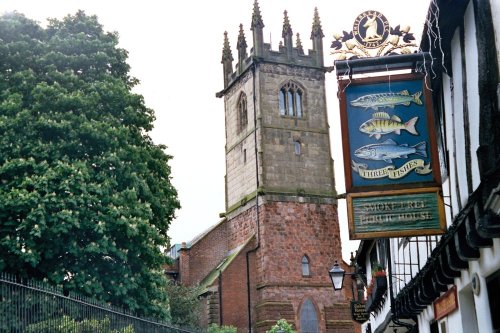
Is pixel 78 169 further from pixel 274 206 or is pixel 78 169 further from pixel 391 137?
pixel 274 206

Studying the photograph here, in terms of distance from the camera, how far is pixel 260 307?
54.7 m

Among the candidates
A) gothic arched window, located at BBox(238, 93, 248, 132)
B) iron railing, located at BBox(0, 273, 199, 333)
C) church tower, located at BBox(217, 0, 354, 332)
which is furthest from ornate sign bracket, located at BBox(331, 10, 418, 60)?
gothic arched window, located at BBox(238, 93, 248, 132)

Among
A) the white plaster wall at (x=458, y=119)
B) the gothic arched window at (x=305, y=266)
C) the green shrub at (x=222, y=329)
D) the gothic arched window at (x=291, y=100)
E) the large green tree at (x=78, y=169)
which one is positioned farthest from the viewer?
the gothic arched window at (x=291, y=100)

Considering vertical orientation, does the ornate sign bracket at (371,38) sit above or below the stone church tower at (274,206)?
below

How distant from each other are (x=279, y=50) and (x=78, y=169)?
37.5 meters

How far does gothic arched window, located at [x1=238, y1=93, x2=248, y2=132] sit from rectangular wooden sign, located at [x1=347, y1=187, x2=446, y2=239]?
48.9 meters

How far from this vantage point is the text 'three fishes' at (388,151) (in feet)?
39.0

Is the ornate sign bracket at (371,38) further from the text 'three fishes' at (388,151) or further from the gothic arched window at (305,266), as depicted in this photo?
the gothic arched window at (305,266)

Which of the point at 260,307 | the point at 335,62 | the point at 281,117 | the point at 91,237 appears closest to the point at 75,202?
the point at 91,237

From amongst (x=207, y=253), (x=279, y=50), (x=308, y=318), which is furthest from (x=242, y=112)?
(x=308, y=318)

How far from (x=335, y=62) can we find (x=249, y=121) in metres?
47.2

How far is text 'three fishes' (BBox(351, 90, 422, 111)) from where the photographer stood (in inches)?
476

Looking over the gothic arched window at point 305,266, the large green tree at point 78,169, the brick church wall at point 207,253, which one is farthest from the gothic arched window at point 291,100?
the large green tree at point 78,169

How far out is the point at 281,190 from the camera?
57250mm
